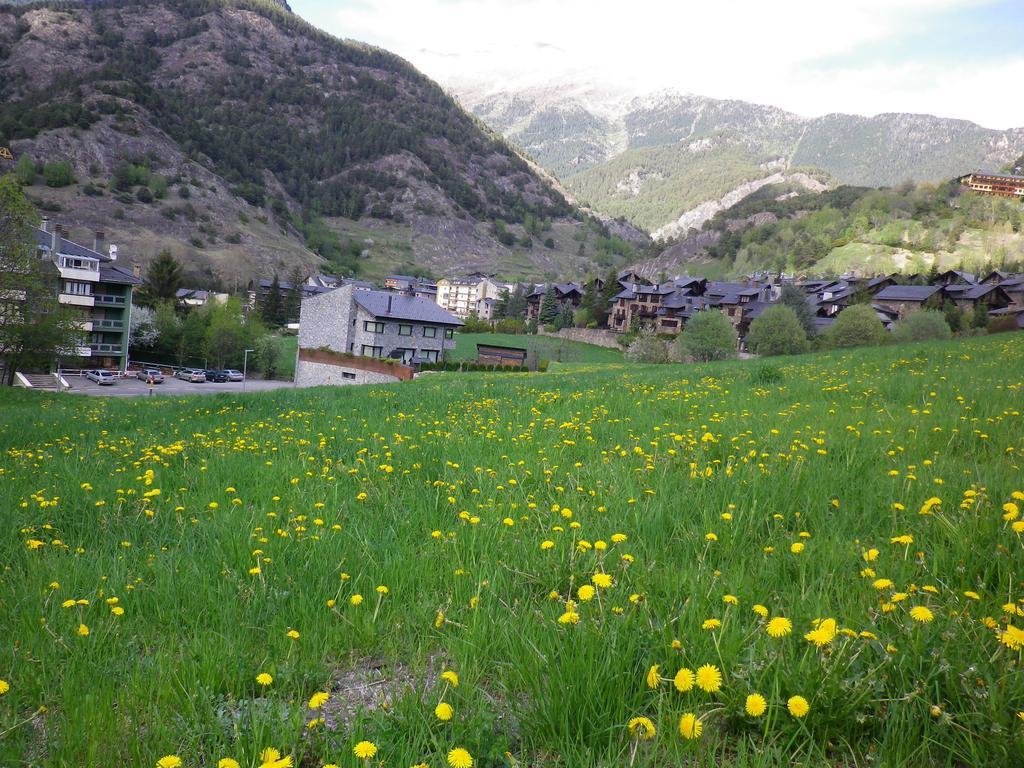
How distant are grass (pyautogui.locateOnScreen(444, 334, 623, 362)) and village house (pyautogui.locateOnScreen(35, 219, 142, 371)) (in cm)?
3230

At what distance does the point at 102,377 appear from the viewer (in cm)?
5094

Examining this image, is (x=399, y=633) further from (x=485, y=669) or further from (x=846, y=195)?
(x=846, y=195)

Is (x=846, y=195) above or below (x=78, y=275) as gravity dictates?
above

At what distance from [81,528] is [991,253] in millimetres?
137664

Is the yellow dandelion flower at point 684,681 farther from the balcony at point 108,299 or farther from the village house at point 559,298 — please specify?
the village house at point 559,298

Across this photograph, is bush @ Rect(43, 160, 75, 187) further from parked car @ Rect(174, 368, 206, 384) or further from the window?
parked car @ Rect(174, 368, 206, 384)

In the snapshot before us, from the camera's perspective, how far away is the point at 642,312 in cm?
9238

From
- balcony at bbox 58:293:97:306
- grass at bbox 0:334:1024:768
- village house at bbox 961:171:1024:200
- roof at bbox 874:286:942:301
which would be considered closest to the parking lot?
balcony at bbox 58:293:97:306

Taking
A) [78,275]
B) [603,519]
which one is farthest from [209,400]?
[78,275]

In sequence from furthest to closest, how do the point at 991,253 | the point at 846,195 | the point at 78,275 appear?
the point at 846,195
the point at 991,253
the point at 78,275

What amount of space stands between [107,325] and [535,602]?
68.3m

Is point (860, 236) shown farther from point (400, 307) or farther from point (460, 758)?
point (460, 758)

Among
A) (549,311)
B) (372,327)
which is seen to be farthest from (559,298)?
(372,327)

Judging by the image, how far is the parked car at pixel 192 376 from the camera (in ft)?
191
